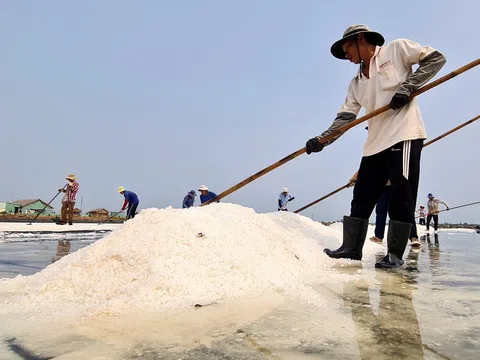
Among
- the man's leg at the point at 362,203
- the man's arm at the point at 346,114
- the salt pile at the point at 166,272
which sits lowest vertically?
the salt pile at the point at 166,272

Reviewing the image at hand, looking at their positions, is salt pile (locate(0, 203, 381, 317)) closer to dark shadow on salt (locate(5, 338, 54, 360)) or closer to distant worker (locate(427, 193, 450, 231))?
dark shadow on salt (locate(5, 338, 54, 360))

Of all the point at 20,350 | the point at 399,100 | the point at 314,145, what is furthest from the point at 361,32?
the point at 20,350

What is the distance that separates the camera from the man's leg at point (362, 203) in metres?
3.12

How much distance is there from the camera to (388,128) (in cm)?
289

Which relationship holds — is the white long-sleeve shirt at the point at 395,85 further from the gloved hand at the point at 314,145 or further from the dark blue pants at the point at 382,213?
the dark blue pants at the point at 382,213

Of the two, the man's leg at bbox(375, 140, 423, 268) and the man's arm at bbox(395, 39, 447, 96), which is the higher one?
the man's arm at bbox(395, 39, 447, 96)

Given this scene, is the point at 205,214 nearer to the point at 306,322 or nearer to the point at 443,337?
the point at 306,322

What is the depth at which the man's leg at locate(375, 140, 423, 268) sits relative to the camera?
2723 mm

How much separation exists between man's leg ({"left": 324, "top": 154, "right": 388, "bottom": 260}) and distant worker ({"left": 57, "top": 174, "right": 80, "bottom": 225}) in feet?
31.8

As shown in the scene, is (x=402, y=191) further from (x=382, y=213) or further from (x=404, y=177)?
(x=382, y=213)

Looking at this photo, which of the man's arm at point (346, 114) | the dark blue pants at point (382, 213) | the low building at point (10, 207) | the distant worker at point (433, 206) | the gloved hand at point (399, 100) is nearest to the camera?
the gloved hand at point (399, 100)

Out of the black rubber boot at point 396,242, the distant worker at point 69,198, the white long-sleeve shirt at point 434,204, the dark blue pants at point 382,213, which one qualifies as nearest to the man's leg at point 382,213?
the dark blue pants at point 382,213

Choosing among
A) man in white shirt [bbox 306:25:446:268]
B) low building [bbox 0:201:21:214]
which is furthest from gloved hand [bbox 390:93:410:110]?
low building [bbox 0:201:21:214]

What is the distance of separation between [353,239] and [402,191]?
2.20 ft
